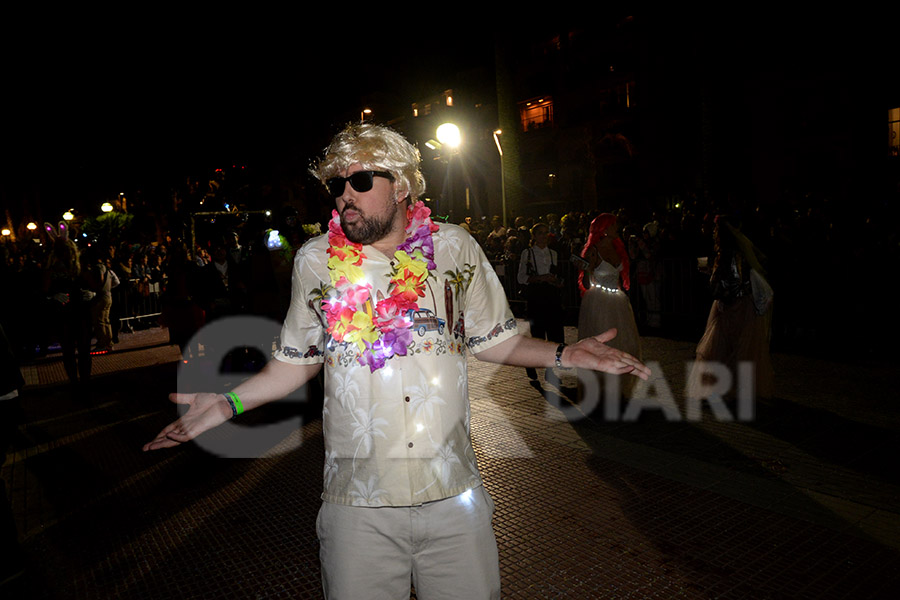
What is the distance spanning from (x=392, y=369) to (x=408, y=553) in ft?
2.11

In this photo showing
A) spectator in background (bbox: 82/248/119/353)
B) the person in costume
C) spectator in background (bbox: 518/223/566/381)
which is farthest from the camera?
spectator in background (bbox: 82/248/119/353)

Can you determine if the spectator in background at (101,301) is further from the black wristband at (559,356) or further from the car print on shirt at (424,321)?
the black wristband at (559,356)

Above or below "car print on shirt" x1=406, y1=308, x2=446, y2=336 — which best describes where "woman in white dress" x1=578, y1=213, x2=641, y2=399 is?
below

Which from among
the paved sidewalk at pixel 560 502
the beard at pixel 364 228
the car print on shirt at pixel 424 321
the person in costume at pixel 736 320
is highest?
the beard at pixel 364 228

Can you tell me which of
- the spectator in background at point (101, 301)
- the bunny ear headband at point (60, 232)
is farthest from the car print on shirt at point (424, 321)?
the spectator in background at point (101, 301)

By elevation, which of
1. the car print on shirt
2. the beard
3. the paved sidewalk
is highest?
the beard

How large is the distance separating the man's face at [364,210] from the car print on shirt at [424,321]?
Result: 13.3 inches

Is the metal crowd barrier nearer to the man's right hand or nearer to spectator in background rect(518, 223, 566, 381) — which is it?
spectator in background rect(518, 223, 566, 381)

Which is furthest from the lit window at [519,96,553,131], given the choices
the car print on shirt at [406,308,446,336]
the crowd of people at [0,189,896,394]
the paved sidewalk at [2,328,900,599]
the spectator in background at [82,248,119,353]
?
the car print on shirt at [406,308,446,336]

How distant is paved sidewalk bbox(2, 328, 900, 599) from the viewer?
364 cm

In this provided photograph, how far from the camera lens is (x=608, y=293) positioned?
7.23 meters

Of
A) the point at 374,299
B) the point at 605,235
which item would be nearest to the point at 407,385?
the point at 374,299

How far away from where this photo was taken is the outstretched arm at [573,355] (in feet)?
7.79

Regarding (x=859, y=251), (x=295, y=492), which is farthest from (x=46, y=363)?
(x=859, y=251)
